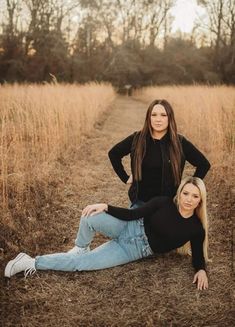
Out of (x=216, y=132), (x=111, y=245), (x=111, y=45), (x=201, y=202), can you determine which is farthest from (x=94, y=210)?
(x=111, y=45)

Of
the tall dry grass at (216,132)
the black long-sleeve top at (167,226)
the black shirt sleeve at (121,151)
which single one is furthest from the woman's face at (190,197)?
the tall dry grass at (216,132)

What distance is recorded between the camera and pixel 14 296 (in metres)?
2.45

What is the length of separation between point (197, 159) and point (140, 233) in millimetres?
782

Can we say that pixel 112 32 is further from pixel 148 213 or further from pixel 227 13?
pixel 148 213

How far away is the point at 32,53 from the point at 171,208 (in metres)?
19.2

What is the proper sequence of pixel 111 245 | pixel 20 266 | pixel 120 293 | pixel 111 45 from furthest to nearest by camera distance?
pixel 111 45
pixel 111 245
pixel 20 266
pixel 120 293

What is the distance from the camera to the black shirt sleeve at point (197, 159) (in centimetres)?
313

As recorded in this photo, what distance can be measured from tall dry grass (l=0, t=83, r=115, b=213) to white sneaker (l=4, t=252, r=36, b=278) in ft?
2.60

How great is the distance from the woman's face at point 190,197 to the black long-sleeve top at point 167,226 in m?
0.11

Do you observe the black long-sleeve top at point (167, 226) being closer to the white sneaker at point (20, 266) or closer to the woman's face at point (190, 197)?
the woman's face at point (190, 197)

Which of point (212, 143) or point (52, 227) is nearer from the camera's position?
point (52, 227)

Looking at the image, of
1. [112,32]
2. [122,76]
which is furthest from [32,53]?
[112,32]

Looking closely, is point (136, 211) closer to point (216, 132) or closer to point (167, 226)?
point (167, 226)

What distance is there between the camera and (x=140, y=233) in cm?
283
